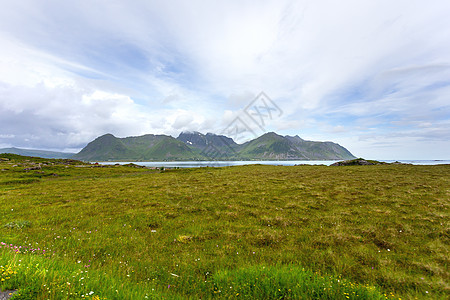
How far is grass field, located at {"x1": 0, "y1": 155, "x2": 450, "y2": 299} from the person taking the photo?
479cm

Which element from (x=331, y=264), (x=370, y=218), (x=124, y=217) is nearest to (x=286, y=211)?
(x=370, y=218)

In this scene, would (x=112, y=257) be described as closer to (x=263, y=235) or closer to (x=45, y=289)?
(x=45, y=289)

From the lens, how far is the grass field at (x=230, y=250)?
4.79m

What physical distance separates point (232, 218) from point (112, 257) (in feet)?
23.7

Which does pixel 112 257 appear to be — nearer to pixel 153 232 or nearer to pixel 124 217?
pixel 153 232

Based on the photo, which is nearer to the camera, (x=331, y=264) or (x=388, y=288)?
(x=388, y=288)

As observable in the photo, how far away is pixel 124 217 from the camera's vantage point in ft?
41.8

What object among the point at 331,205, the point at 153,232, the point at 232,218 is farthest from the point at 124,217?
the point at 331,205

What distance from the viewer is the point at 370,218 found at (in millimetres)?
11617

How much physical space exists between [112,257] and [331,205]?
1550 centimetres

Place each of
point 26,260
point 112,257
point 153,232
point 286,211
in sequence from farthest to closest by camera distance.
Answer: point 286,211 → point 153,232 → point 112,257 → point 26,260

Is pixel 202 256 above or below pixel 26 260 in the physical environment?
below

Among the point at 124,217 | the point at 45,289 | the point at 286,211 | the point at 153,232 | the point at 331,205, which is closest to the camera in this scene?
the point at 45,289

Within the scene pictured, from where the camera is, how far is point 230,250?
25.8 feet
